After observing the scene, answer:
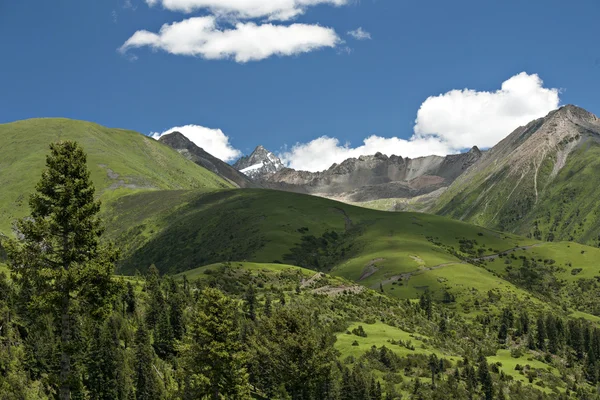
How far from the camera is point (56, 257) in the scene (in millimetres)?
28875

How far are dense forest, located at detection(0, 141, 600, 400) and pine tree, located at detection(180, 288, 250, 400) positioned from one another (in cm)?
12

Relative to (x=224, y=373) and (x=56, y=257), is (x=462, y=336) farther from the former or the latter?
(x=56, y=257)

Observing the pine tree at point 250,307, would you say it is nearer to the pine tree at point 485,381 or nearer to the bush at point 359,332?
the bush at point 359,332

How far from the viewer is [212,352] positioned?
4603 cm

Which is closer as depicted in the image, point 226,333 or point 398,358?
point 226,333

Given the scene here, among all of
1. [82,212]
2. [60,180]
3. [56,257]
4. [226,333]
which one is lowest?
[226,333]

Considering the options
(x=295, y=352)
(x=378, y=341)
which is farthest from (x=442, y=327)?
(x=295, y=352)

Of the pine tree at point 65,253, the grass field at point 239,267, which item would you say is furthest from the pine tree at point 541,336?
the pine tree at point 65,253

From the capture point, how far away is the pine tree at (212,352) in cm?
4666

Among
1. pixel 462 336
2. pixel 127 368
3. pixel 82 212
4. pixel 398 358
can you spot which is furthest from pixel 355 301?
pixel 82 212

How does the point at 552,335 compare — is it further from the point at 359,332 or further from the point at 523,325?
the point at 359,332

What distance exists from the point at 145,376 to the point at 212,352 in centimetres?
3030

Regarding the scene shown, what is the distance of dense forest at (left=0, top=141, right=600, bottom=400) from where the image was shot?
2892 centimetres

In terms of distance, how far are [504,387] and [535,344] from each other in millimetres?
69122
